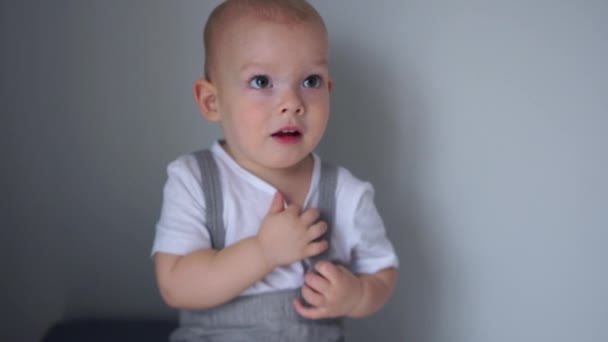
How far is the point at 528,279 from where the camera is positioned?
957 millimetres

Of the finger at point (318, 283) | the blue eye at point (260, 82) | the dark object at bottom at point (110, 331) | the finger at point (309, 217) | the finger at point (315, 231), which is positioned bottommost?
the dark object at bottom at point (110, 331)

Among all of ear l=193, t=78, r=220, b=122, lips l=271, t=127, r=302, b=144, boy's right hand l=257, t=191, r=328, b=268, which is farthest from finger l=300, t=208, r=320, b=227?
ear l=193, t=78, r=220, b=122

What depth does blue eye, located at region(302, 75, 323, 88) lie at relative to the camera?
83 centimetres

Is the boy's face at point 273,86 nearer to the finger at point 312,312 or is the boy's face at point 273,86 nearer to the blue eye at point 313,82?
the blue eye at point 313,82

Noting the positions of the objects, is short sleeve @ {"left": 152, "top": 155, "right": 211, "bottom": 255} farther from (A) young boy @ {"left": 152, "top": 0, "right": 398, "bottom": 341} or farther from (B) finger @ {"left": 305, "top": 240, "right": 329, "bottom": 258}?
(B) finger @ {"left": 305, "top": 240, "right": 329, "bottom": 258}

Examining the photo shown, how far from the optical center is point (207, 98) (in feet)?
2.89

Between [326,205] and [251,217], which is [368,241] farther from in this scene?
[251,217]

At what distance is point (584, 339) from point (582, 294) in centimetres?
8

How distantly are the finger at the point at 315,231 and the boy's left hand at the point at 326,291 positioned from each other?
4cm

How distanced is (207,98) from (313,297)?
13.4 inches

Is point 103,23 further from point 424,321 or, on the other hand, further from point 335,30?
point 424,321

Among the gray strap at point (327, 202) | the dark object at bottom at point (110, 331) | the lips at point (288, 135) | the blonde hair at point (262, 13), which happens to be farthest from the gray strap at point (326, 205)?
the dark object at bottom at point (110, 331)

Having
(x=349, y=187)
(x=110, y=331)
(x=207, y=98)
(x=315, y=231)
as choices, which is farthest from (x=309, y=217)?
(x=110, y=331)

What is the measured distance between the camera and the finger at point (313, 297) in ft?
2.65
